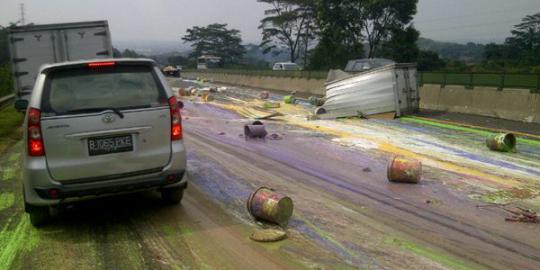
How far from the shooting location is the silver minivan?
5.51 meters

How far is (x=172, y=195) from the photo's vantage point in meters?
6.70

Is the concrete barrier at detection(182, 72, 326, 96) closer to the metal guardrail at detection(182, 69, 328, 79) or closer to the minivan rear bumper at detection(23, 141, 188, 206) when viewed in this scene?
the metal guardrail at detection(182, 69, 328, 79)

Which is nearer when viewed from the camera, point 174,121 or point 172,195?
point 174,121

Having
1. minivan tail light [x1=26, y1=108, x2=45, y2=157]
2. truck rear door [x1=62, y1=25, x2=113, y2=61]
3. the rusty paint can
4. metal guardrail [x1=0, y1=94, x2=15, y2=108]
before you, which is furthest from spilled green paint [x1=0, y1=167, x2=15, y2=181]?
metal guardrail [x1=0, y1=94, x2=15, y2=108]

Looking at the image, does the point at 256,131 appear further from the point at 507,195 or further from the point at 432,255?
the point at 432,255

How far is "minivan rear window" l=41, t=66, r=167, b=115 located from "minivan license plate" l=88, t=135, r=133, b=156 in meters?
0.35

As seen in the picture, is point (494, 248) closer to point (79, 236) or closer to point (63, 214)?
point (79, 236)

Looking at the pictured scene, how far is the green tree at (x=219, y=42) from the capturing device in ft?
403

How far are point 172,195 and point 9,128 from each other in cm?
1138

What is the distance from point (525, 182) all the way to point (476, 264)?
12.1ft

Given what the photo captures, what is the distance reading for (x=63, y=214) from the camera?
21.7 feet

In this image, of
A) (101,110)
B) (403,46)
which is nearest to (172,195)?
(101,110)

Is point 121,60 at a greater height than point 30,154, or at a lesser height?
greater

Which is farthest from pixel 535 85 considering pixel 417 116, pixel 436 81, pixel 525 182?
pixel 525 182
